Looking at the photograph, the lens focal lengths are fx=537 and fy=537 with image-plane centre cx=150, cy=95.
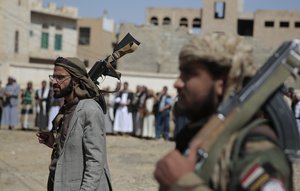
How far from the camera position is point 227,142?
1705 mm

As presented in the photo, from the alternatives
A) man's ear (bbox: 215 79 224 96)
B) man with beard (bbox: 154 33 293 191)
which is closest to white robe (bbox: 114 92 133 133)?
man with beard (bbox: 154 33 293 191)

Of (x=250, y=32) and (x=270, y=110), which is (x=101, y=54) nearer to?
(x=250, y=32)

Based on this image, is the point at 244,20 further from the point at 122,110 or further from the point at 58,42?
the point at 122,110

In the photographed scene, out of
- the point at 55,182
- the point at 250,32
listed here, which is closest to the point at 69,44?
the point at 250,32

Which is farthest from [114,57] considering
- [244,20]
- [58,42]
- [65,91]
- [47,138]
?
[244,20]

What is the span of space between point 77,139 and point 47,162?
7572 mm

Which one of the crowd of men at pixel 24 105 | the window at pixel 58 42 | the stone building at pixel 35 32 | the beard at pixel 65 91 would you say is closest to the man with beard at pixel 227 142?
the beard at pixel 65 91

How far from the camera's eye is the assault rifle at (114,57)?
4091mm

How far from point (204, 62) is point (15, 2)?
130 feet

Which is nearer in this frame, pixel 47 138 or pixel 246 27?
pixel 47 138

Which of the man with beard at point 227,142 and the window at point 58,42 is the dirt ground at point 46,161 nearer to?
the man with beard at point 227,142

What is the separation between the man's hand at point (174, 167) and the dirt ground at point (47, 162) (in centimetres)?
652

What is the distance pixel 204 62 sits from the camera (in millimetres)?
1851

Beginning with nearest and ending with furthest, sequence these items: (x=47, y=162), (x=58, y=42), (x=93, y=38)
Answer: (x=47, y=162), (x=58, y=42), (x=93, y=38)
